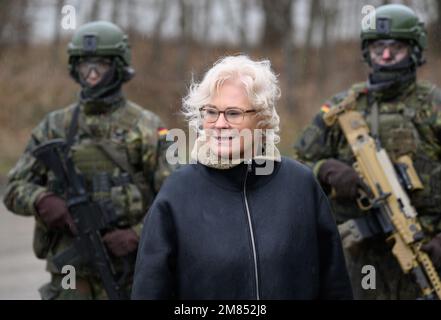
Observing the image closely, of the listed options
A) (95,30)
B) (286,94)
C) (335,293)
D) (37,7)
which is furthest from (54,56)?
(335,293)

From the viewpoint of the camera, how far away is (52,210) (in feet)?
20.1

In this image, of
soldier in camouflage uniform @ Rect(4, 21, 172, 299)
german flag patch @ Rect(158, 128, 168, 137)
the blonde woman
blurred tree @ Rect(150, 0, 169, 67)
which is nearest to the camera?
the blonde woman

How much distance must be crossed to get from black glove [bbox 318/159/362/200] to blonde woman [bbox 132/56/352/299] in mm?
2479

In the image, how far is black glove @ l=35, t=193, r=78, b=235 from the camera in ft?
20.1

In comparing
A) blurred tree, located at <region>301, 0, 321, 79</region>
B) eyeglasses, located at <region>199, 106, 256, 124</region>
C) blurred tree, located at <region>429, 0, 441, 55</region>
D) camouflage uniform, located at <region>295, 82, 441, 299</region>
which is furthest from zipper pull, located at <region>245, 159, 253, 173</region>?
blurred tree, located at <region>301, 0, 321, 79</region>

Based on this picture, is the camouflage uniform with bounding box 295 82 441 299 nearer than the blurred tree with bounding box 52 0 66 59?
Yes

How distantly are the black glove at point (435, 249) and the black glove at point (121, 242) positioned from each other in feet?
5.81

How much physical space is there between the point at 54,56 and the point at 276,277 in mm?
23094

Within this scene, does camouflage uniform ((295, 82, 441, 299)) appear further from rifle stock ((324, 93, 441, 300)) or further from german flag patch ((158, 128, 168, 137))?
german flag patch ((158, 128, 168, 137))

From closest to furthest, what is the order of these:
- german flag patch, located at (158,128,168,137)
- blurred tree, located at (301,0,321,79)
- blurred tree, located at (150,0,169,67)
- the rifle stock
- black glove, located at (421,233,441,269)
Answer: black glove, located at (421,233,441,269) → the rifle stock → german flag patch, located at (158,128,168,137) → blurred tree, located at (150,0,169,67) → blurred tree, located at (301,0,321,79)

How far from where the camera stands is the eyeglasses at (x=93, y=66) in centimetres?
651

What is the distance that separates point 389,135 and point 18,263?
619cm

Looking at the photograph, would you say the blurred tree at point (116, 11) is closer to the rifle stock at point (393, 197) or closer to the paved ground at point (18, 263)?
the paved ground at point (18, 263)

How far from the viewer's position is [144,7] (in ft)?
90.4
